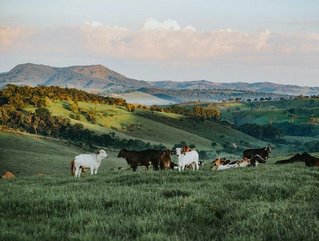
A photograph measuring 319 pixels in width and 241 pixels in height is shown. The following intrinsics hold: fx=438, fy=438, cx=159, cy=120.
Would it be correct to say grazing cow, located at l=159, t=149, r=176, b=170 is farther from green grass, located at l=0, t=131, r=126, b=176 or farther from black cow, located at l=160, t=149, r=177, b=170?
green grass, located at l=0, t=131, r=126, b=176

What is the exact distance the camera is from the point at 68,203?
12.2m

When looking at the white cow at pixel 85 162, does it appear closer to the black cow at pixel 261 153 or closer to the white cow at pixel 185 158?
the white cow at pixel 185 158

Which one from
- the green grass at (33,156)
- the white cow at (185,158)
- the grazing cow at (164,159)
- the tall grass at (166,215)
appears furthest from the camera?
the green grass at (33,156)

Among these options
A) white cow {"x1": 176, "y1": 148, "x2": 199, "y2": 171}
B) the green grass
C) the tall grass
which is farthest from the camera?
the green grass

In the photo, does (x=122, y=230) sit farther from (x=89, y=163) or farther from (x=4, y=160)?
(x=4, y=160)

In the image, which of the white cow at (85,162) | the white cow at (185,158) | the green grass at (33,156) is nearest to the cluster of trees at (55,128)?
the green grass at (33,156)

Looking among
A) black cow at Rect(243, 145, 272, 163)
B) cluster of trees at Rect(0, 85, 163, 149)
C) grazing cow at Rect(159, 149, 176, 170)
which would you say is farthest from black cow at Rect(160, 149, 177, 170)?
cluster of trees at Rect(0, 85, 163, 149)

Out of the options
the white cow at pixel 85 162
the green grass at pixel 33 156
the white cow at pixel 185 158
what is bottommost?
the green grass at pixel 33 156

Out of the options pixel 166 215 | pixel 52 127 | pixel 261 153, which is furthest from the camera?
pixel 52 127

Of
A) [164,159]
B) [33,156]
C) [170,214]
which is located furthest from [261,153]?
[33,156]

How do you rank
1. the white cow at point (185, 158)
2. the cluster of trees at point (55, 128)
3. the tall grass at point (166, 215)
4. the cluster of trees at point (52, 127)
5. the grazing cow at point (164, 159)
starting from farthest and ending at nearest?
1. the cluster of trees at point (52, 127)
2. the cluster of trees at point (55, 128)
3. the grazing cow at point (164, 159)
4. the white cow at point (185, 158)
5. the tall grass at point (166, 215)

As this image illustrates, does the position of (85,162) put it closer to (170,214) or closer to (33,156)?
(170,214)

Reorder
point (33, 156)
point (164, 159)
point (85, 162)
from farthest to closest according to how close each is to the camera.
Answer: point (33, 156) → point (85, 162) → point (164, 159)

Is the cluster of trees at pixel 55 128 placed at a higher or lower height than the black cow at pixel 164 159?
lower
